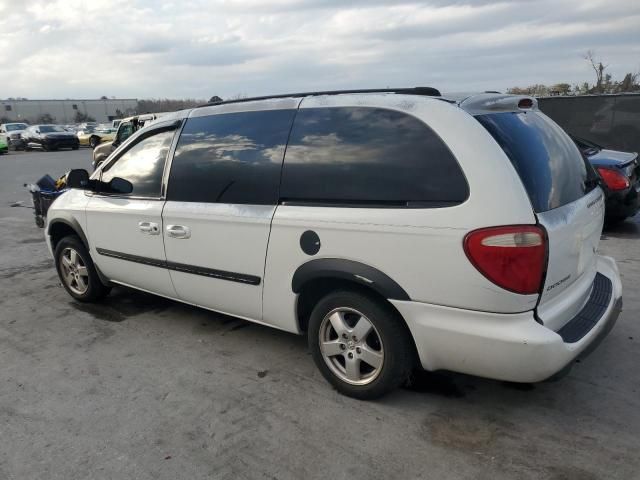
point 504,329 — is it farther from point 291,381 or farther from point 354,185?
point 291,381

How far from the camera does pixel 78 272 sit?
4.87 m

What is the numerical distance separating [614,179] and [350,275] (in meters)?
5.38

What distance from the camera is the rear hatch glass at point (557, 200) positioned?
101 inches

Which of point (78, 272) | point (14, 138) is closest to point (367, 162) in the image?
point (78, 272)

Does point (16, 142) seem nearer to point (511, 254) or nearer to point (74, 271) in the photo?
point (74, 271)

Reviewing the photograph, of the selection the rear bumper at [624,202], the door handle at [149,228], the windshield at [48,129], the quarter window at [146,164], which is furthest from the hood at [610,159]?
the windshield at [48,129]

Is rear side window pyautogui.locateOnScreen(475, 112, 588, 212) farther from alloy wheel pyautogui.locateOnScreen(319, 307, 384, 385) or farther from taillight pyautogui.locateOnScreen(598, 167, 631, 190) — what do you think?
taillight pyautogui.locateOnScreen(598, 167, 631, 190)

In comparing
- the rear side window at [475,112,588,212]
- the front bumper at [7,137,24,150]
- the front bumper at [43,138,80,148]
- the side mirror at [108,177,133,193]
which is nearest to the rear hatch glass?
the rear side window at [475,112,588,212]

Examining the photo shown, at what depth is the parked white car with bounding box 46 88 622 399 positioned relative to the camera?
248 cm

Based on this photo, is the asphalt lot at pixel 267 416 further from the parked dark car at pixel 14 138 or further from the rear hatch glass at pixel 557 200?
the parked dark car at pixel 14 138

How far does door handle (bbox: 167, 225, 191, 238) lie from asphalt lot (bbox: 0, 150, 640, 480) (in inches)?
34.9

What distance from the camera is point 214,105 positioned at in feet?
12.5

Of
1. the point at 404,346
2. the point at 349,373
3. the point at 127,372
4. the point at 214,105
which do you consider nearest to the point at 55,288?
the point at 127,372

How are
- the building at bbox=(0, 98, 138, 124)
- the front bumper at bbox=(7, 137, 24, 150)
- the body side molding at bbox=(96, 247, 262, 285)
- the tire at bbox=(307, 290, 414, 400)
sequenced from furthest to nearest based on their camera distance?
the building at bbox=(0, 98, 138, 124), the front bumper at bbox=(7, 137, 24, 150), the body side molding at bbox=(96, 247, 262, 285), the tire at bbox=(307, 290, 414, 400)
